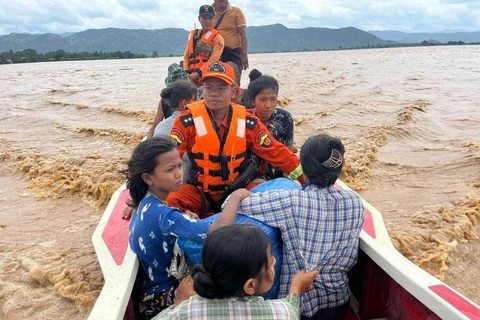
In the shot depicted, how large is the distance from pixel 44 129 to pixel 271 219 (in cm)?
831

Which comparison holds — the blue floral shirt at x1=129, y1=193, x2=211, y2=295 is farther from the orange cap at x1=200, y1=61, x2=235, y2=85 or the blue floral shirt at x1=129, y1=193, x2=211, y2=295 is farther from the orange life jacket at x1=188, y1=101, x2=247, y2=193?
the orange cap at x1=200, y1=61, x2=235, y2=85

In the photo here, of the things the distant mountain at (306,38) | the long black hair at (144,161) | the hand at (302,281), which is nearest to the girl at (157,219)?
the long black hair at (144,161)

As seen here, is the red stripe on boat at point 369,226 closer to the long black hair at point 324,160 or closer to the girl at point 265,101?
the long black hair at point 324,160

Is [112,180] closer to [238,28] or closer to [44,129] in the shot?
[238,28]

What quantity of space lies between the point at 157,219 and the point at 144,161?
27cm

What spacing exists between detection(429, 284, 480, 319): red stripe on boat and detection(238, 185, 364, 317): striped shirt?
386 mm

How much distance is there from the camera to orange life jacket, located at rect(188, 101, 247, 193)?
253cm

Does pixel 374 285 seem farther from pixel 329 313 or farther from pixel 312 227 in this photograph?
pixel 312 227

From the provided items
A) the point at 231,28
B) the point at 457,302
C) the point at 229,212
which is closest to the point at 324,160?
the point at 229,212

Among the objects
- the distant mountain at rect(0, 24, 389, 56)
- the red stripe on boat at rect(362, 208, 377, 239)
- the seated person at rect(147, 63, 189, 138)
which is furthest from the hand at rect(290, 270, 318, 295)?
the distant mountain at rect(0, 24, 389, 56)

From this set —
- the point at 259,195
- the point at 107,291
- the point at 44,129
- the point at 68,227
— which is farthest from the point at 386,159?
the point at 44,129

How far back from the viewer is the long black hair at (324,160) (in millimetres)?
1765

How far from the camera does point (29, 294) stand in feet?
9.74

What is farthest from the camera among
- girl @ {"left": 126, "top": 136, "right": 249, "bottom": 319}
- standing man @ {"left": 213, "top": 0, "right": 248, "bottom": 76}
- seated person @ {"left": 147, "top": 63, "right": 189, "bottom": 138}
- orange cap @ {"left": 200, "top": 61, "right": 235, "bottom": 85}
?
standing man @ {"left": 213, "top": 0, "right": 248, "bottom": 76}
